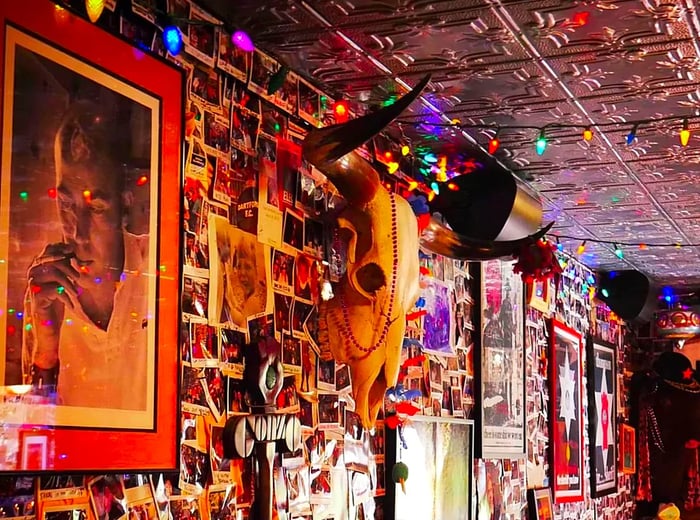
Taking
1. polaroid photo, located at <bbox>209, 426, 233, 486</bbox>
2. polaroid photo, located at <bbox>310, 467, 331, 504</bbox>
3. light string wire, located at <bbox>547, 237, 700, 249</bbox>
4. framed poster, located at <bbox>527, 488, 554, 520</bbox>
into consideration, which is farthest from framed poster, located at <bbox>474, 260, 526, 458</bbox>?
polaroid photo, located at <bbox>209, 426, 233, 486</bbox>

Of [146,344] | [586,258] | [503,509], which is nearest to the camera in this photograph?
[146,344]

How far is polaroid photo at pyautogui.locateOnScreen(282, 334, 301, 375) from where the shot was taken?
3.27 m

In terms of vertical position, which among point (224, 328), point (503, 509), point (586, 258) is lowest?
point (503, 509)

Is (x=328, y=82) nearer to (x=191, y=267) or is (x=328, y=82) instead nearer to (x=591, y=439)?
(x=191, y=267)

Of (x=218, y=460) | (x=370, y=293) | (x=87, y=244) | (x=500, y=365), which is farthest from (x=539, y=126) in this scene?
(x=87, y=244)

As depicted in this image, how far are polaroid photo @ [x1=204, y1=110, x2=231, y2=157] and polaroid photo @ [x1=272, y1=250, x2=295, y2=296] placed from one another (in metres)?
0.41


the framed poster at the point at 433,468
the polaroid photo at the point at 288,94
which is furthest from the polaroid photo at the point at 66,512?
the framed poster at the point at 433,468

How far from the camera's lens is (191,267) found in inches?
111

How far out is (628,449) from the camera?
775 centimetres

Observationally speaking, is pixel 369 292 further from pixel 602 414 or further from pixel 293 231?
pixel 602 414

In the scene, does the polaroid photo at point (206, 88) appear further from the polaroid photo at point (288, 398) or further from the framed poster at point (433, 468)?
the framed poster at point (433, 468)

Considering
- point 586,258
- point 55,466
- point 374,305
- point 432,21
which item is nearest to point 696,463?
point 586,258

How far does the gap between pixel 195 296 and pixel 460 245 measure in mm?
1395

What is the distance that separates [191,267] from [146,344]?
0.33 m
